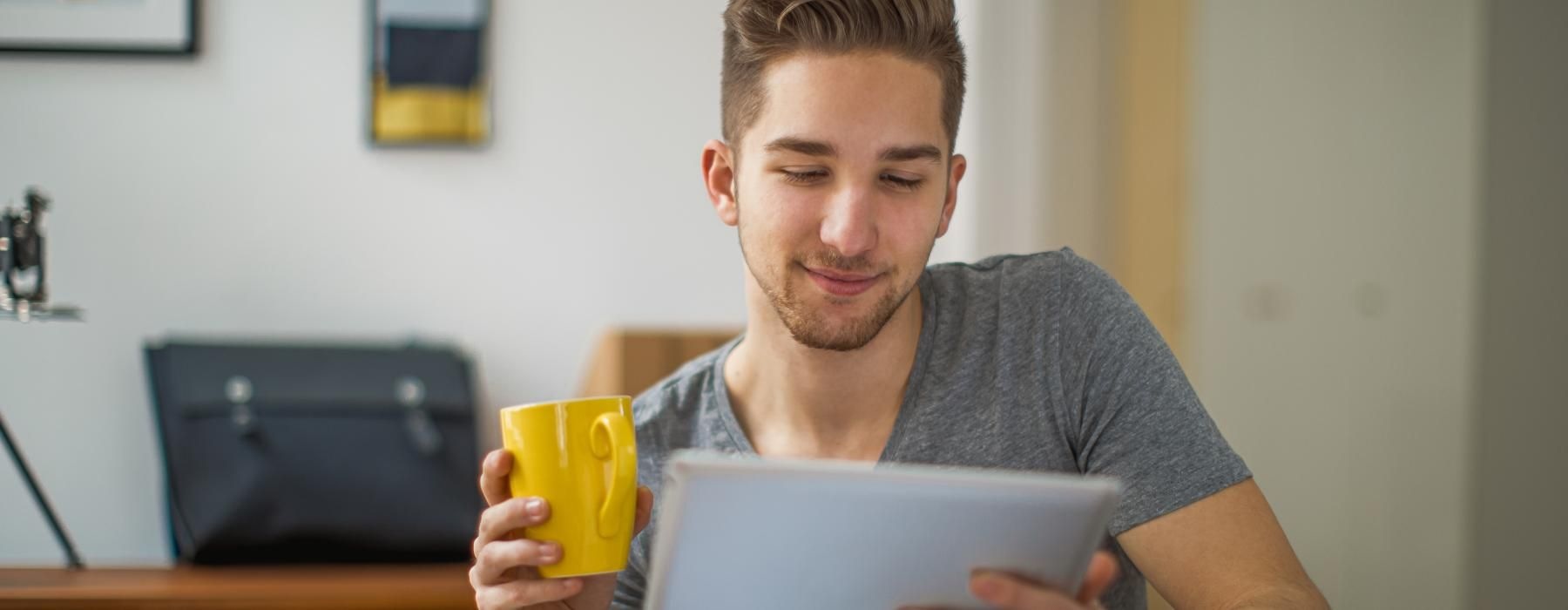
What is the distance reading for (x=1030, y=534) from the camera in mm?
653

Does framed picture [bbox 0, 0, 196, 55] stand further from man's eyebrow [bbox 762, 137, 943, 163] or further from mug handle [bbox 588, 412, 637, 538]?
mug handle [bbox 588, 412, 637, 538]

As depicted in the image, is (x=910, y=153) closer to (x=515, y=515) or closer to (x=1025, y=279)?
(x=1025, y=279)

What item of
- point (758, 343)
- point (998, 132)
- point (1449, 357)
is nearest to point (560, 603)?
point (758, 343)

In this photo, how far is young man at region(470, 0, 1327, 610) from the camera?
0.97 metres

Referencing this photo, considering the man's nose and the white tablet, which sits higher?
the man's nose

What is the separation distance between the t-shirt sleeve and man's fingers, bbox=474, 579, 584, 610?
0.41 meters

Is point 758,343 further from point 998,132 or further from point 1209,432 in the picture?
point 998,132

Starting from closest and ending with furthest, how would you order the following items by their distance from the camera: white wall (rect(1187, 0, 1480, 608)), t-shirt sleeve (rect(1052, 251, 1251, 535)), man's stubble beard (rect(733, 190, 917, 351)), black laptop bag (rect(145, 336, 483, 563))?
t-shirt sleeve (rect(1052, 251, 1251, 535))
man's stubble beard (rect(733, 190, 917, 351))
white wall (rect(1187, 0, 1480, 608))
black laptop bag (rect(145, 336, 483, 563))

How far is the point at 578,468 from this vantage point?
2.70 ft

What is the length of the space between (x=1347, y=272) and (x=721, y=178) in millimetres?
1147

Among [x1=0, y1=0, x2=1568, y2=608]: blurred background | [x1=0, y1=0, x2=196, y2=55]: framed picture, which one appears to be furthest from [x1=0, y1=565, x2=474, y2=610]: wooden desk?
[x1=0, y1=0, x2=196, y2=55]: framed picture

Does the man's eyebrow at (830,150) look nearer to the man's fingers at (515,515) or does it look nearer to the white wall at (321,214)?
the man's fingers at (515,515)

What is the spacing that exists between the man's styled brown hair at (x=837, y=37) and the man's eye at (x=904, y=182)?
69 millimetres

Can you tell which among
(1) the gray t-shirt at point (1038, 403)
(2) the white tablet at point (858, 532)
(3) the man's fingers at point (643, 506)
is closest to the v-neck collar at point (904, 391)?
(1) the gray t-shirt at point (1038, 403)
